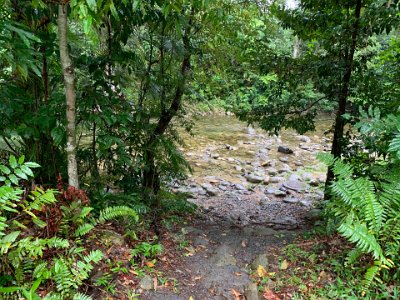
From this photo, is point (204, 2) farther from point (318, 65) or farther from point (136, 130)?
point (318, 65)

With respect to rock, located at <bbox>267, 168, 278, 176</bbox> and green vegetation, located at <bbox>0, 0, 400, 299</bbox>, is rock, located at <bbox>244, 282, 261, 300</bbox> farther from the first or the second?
rock, located at <bbox>267, 168, 278, 176</bbox>

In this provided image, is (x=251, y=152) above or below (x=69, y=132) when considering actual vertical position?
below

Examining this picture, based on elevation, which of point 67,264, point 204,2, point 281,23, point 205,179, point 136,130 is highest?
point 281,23

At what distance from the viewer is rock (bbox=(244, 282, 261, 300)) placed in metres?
2.69

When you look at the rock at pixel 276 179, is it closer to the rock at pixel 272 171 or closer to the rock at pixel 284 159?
the rock at pixel 272 171

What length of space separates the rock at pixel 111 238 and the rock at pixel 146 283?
44cm

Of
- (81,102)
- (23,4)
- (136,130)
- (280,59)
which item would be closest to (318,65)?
(280,59)

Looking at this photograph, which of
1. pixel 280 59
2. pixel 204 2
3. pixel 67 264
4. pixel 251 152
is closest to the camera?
pixel 204 2

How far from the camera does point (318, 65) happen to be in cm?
436

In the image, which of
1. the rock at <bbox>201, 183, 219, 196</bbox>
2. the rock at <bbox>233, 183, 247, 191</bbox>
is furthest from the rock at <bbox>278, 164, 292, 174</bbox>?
the rock at <bbox>201, 183, 219, 196</bbox>

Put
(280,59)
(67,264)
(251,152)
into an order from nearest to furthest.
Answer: (67,264), (280,59), (251,152)

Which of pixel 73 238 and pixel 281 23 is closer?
pixel 73 238

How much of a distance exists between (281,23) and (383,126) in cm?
272

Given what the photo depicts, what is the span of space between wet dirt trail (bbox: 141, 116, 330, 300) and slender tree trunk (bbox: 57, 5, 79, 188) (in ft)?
3.98
